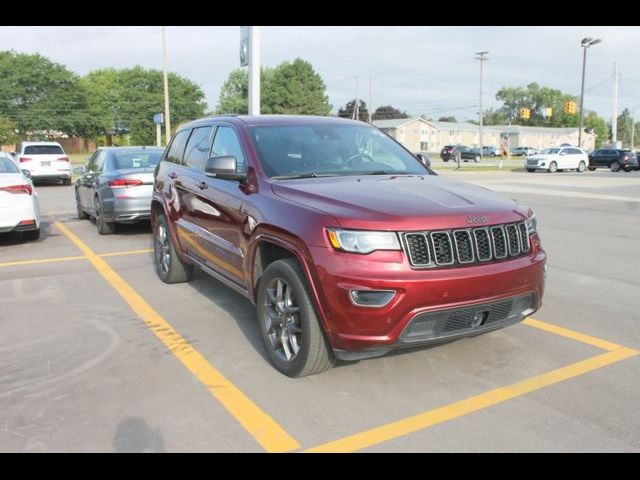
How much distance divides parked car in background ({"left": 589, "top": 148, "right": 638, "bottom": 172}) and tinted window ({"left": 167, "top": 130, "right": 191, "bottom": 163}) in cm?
4059

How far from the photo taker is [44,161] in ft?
73.5

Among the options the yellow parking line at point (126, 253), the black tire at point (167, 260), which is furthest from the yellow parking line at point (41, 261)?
the black tire at point (167, 260)

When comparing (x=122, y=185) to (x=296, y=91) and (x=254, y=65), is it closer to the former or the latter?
(x=254, y=65)

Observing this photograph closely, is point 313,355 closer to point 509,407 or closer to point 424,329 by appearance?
point 424,329

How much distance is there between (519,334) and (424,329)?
1654mm

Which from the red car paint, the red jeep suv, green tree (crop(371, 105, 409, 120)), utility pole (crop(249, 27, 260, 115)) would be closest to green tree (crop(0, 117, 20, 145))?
utility pole (crop(249, 27, 260, 115))

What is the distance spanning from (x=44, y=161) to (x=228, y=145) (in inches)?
779

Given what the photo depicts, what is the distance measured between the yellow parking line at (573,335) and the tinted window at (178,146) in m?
3.90

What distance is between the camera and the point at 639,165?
41062mm

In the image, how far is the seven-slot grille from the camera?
354 cm

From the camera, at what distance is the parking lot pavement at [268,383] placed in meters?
3.25

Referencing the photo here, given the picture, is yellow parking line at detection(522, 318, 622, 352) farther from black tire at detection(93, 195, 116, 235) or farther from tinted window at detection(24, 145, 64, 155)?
tinted window at detection(24, 145, 64, 155)

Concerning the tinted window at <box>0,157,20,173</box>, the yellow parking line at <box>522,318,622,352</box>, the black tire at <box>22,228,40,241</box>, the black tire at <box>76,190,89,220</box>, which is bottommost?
the yellow parking line at <box>522,318,622,352</box>
